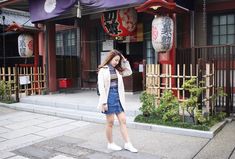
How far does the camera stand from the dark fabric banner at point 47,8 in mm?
11711

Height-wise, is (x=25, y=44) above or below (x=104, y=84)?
above

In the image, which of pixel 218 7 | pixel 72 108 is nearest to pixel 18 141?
pixel 72 108

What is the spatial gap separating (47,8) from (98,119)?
648 cm

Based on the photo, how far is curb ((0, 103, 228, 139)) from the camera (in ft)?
22.7

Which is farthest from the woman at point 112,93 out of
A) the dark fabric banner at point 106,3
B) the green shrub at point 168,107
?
the dark fabric banner at point 106,3

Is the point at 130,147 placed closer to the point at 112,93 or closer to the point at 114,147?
the point at 114,147

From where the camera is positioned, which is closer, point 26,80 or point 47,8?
point 47,8

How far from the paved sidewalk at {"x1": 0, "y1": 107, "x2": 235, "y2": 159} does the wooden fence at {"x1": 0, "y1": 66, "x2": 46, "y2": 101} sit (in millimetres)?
4162

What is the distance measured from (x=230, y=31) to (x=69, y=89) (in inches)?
336

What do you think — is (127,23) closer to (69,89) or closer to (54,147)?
(69,89)

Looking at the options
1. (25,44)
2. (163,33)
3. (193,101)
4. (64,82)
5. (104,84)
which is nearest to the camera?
(104,84)

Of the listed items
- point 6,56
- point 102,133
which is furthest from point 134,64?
point 6,56

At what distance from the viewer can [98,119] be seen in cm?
878

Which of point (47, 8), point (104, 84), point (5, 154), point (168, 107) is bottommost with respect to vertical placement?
point (5, 154)
